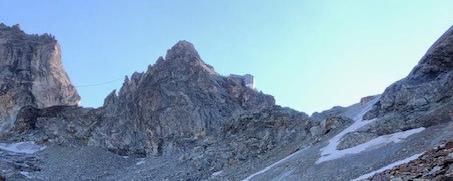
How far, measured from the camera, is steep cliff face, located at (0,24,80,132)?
88.7 m

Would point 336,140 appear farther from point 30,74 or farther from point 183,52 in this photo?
point 30,74

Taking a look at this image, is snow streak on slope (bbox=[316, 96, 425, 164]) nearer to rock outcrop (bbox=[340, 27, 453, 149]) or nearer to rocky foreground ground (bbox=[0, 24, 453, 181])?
rocky foreground ground (bbox=[0, 24, 453, 181])

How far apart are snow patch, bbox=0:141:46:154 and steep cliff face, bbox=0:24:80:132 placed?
51.9 feet

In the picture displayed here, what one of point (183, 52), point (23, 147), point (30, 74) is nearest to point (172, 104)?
point (183, 52)

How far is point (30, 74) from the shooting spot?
93.1m

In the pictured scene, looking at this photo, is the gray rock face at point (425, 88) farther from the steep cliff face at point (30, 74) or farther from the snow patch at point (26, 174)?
the steep cliff face at point (30, 74)

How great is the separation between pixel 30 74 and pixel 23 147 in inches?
1128

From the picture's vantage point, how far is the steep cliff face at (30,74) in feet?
291

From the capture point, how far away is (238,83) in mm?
75875

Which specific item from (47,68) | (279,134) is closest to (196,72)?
(279,134)

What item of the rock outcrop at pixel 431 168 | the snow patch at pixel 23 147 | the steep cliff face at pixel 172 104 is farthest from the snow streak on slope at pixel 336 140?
the snow patch at pixel 23 147

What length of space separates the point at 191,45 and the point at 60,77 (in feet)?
105

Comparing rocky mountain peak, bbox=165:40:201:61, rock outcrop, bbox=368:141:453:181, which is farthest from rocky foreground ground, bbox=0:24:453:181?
rocky mountain peak, bbox=165:40:201:61

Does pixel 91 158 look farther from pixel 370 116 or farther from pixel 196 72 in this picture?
pixel 370 116
